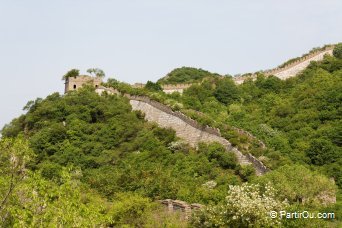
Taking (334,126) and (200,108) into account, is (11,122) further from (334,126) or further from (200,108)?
(334,126)

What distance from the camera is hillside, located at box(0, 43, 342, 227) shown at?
68.9ft

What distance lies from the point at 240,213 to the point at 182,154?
67.6ft

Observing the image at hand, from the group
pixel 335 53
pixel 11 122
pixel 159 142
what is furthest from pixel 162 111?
pixel 335 53

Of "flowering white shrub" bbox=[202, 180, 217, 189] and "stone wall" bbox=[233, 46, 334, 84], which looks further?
"stone wall" bbox=[233, 46, 334, 84]

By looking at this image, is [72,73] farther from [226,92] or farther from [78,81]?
[226,92]

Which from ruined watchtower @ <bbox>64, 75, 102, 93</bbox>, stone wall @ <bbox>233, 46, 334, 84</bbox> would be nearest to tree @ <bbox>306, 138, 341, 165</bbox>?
stone wall @ <bbox>233, 46, 334, 84</bbox>

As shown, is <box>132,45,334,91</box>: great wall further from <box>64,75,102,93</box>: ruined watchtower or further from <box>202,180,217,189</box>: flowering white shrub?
<box>202,180,217,189</box>: flowering white shrub

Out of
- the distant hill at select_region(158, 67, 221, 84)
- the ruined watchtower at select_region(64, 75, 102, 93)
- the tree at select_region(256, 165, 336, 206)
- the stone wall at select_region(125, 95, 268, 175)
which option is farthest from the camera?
the distant hill at select_region(158, 67, 221, 84)

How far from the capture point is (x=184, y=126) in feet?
160

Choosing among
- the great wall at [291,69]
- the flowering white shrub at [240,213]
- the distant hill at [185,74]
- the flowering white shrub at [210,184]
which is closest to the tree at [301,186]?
the flowering white shrub at [210,184]

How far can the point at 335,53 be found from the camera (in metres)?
64.8

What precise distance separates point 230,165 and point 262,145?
3042 millimetres

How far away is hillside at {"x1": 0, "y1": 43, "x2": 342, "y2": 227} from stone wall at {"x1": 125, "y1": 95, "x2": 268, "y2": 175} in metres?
0.11

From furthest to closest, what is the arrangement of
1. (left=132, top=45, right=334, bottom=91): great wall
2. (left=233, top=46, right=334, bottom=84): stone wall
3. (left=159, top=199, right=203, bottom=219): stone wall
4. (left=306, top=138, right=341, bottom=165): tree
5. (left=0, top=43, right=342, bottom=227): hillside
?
1. (left=233, top=46, right=334, bottom=84): stone wall
2. (left=132, top=45, right=334, bottom=91): great wall
3. (left=306, top=138, right=341, bottom=165): tree
4. (left=159, top=199, right=203, bottom=219): stone wall
5. (left=0, top=43, right=342, bottom=227): hillside
